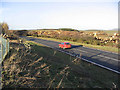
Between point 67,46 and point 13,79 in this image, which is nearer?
point 13,79

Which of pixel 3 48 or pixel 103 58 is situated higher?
pixel 3 48

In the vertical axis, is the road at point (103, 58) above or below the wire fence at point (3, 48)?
below

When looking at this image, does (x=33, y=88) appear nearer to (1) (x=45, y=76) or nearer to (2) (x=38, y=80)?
(2) (x=38, y=80)

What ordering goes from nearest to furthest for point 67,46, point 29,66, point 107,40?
point 29,66 → point 67,46 → point 107,40

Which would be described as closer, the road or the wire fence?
the wire fence

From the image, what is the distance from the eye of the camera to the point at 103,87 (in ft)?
16.3

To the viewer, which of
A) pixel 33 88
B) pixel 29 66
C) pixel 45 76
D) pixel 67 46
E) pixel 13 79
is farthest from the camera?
pixel 67 46

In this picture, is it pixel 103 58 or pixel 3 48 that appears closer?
pixel 3 48

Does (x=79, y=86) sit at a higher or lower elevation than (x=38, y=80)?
lower

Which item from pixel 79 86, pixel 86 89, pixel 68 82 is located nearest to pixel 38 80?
pixel 68 82

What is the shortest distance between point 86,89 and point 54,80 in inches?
61.7

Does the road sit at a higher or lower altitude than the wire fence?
lower

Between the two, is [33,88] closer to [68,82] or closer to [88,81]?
[68,82]

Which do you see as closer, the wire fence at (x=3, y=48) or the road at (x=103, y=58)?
the wire fence at (x=3, y=48)
